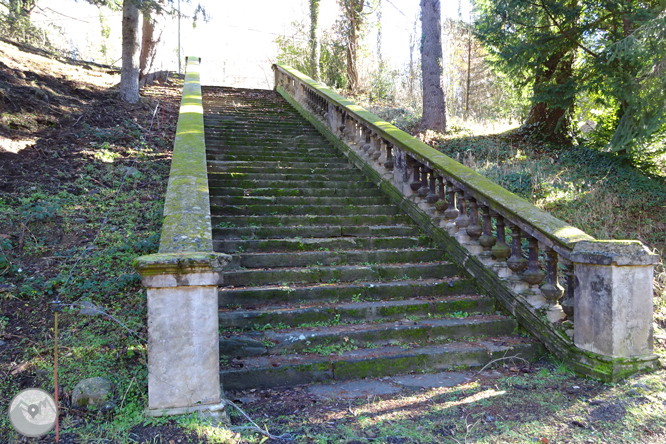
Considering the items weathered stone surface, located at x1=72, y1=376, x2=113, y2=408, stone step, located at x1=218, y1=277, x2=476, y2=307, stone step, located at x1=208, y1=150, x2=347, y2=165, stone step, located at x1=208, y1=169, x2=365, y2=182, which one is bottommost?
weathered stone surface, located at x1=72, y1=376, x2=113, y2=408

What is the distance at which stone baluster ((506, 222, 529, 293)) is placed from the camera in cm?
442

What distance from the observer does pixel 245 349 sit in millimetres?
3705

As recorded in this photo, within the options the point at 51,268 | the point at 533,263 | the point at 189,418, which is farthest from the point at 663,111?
the point at 51,268

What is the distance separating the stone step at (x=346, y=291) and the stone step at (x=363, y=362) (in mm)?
757

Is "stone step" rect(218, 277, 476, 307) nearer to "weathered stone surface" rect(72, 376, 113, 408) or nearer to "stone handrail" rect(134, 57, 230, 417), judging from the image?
"weathered stone surface" rect(72, 376, 113, 408)

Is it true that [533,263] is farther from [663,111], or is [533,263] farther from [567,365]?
[663,111]

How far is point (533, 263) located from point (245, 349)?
2.83m

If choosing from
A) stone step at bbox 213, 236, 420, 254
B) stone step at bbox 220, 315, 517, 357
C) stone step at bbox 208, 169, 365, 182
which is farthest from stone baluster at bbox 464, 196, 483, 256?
stone step at bbox 208, 169, 365, 182

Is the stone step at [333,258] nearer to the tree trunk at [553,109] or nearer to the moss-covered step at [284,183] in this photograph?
the moss-covered step at [284,183]

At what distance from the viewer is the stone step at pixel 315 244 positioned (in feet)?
16.7

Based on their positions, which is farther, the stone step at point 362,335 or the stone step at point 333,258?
the stone step at point 333,258

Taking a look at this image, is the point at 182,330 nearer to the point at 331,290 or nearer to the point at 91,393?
the point at 91,393

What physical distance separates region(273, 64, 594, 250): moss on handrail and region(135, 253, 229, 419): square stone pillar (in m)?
2.86

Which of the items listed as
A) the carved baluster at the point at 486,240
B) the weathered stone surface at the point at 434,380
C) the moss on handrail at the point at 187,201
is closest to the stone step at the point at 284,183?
the moss on handrail at the point at 187,201
